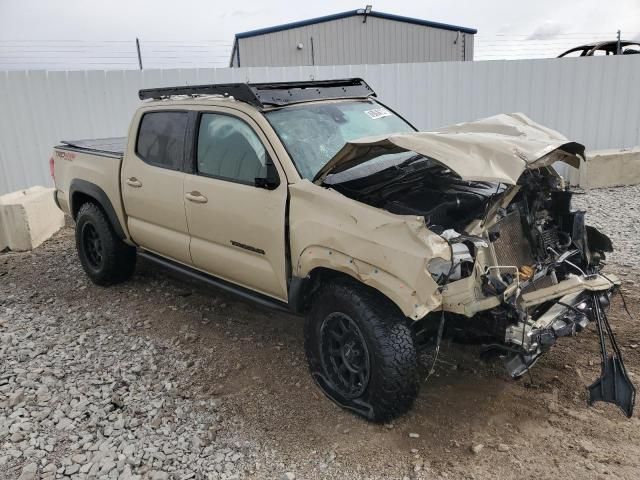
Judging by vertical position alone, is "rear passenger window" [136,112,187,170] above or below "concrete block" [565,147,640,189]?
above

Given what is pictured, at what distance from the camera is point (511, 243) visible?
3453 millimetres

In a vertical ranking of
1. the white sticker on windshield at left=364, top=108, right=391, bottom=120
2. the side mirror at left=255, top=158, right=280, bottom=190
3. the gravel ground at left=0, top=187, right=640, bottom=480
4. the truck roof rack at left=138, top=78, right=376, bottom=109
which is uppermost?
the truck roof rack at left=138, top=78, right=376, bottom=109

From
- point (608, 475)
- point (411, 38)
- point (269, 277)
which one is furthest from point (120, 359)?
point (411, 38)

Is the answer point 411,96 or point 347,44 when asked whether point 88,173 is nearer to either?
point 411,96

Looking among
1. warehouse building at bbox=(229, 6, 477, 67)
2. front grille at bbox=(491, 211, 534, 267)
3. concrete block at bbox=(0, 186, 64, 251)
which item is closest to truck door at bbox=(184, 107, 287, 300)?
front grille at bbox=(491, 211, 534, 267)

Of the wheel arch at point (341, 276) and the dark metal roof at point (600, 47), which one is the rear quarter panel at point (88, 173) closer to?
the wheel arch at point (341, 276)

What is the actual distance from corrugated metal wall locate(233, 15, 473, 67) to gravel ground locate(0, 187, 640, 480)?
46.3 feet

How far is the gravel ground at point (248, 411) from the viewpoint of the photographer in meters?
3.02

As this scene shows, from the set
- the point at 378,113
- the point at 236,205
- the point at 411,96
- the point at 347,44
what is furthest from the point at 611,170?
the point at 347,44

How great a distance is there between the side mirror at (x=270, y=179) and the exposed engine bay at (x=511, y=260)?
1.36 ft

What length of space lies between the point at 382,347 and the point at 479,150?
3.99ft

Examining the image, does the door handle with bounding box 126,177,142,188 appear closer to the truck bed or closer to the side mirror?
the truck bed

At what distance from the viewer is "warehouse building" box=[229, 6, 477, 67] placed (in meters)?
17.5

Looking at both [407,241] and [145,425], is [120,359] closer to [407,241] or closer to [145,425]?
[145,425]
